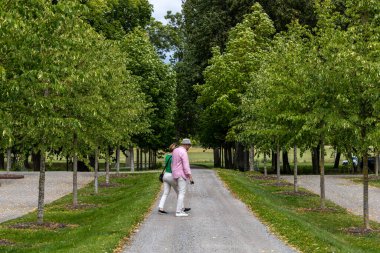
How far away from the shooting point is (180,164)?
55.5 ft

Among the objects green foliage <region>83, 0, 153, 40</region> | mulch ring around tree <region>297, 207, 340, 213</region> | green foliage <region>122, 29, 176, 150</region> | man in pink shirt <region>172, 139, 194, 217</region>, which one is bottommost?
mulch ring around tree <region>297, 207, 340, 213</region>

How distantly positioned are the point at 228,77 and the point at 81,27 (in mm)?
25097

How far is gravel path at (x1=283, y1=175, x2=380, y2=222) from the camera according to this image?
946 inches

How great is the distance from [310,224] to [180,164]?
4293 mm

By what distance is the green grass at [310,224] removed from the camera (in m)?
12.8

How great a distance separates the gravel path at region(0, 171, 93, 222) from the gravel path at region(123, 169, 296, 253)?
22.9ft

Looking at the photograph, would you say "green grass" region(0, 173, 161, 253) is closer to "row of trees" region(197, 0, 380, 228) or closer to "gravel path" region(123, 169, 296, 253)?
"gravel path" region(123, 169, 296, 253)

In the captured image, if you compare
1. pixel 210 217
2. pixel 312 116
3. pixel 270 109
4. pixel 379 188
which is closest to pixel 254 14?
pixel 379 188

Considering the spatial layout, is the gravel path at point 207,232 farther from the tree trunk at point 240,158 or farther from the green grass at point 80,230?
the tree trunk at point 240,158

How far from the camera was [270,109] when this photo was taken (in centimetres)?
2402

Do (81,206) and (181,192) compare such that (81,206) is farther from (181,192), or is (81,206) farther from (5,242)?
A: (5,242)

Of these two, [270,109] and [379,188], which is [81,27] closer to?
[270,109]

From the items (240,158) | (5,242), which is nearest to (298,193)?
(5,242)

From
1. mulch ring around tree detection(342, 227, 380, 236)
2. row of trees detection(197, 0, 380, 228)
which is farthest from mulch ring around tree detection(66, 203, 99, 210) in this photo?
mulch ring around tree detection(342, 227, 380, 236)
